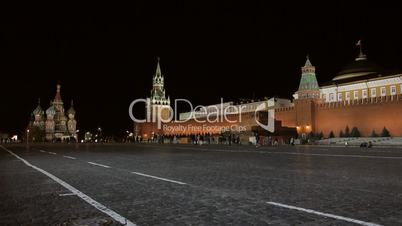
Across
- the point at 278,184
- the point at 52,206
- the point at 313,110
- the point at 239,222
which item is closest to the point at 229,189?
the point at 278,184

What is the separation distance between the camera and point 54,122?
303 feet

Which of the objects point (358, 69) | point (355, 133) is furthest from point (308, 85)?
point (358, 69)

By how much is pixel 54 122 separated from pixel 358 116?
241 ft

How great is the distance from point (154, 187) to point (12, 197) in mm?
2318

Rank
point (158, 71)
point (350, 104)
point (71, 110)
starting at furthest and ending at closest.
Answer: point (71, 110) < point (158, 71) < point (350, 104)

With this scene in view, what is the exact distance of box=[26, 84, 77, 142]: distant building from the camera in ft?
296

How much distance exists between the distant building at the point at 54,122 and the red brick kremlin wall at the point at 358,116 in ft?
205

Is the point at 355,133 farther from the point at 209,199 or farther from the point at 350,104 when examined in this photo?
the point at 209,199

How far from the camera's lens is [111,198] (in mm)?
5820

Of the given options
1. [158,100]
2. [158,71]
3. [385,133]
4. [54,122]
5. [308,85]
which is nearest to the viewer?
[385,133]

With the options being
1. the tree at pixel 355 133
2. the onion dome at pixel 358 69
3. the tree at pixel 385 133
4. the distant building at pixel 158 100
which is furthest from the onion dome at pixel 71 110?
the tree at pixel 385 133

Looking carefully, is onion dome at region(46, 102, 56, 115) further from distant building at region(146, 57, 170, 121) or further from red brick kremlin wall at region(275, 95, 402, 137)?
red brick kremlin wall at region(275, 95, 402, 137)

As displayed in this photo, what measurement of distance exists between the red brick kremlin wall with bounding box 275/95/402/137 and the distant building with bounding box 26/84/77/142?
6243cm

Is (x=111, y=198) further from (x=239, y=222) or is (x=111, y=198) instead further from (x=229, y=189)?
(x=239, y=222)
